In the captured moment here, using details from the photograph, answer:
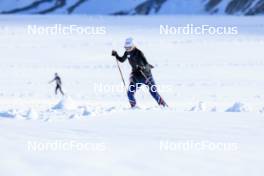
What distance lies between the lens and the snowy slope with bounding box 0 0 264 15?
15688cm

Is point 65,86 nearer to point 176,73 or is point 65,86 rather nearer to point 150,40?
point 176,73

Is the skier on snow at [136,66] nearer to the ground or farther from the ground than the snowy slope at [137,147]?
farther from the ground

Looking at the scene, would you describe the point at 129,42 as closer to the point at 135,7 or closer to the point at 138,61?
the point at 138,61

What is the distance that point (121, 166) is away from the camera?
631 centimetres

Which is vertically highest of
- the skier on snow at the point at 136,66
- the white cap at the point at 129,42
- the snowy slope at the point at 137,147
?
the white cap at the point at 129,42

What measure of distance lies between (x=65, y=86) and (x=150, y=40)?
28.3m

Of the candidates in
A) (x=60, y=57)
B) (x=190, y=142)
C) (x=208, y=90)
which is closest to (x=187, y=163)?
(x=190, y=142)

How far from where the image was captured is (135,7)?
17938 centimetres

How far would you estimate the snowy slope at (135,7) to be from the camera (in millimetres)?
156875

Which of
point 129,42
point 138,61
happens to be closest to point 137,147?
point 129,42

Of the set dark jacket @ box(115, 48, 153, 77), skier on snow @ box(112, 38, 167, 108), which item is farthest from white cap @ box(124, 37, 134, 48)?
dark jacket @ box(115, 48, 153, 77)

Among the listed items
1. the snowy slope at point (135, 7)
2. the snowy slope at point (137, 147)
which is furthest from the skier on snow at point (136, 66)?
the snowy slope at point (135, 7)

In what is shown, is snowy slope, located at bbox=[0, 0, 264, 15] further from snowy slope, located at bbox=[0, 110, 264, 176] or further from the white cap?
snowy slope, located at bbox=[0, 110, 264, 176]

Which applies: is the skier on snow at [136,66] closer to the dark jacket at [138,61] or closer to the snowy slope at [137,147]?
the dark jacket at [138,61]
